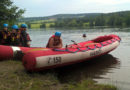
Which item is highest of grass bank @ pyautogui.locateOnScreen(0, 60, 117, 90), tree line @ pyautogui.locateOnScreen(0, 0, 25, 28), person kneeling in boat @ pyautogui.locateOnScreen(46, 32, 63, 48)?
tree line @ pyautogui.locateOnScreen(0, 0, 25, 28)

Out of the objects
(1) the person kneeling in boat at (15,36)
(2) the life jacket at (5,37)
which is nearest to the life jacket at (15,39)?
(1) the person kneeling in boat at (15,36)

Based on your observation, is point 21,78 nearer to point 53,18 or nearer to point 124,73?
point 124,73

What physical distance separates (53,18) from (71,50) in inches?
4578

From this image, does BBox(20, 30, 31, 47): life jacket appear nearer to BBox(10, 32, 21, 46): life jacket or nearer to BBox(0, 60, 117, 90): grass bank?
BBox(10, 32, 21, 46): life jacket

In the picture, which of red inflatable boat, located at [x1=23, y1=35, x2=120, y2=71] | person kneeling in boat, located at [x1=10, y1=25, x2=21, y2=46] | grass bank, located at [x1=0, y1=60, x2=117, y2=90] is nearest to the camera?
grass bank, located at [x1=0, y1=60, x2=117, y2=90]

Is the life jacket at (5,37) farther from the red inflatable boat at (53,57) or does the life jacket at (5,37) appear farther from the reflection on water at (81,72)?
the reflection on water at (81,72)

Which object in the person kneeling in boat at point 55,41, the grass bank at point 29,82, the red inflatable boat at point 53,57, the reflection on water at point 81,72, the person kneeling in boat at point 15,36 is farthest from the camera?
the person kneeling in boat at point 15,36

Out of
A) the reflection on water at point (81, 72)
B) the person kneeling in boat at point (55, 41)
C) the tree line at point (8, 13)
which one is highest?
the tree line at point (8, 13)

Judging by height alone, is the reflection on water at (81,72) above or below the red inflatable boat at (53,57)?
below

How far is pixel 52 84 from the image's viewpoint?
4.95 m

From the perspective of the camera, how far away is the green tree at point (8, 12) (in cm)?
1132

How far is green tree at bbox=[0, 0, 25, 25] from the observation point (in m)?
11.3

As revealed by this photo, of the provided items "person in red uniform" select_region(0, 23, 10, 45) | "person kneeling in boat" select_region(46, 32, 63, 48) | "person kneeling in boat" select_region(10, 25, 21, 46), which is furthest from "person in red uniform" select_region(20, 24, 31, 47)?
"person kneeling in boat" select_region(46, 32, 63, 48)

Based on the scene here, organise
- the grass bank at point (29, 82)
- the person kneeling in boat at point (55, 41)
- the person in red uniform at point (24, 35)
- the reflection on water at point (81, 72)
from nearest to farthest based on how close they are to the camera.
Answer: the grass bank at point (29, 82) < the reflection on water at point (81, 72) < the person kneeling in boat at point (55, 41) < the person in red uniform at point (24, 35)
